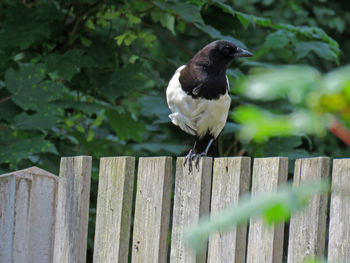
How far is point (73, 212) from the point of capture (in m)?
1.97

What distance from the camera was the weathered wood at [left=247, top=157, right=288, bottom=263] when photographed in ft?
4.80

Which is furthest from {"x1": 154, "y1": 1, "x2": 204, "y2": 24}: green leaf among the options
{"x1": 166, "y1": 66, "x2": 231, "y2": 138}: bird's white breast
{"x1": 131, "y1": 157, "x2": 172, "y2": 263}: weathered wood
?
{"x1": 131, "y1": 157, "x2": 172, "y2": 263}: weathered wood

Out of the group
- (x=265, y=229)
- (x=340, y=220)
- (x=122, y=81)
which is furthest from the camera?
(x=122, y=81)

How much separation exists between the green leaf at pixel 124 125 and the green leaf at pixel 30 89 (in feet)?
2.33

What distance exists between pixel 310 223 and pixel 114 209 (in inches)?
26.0

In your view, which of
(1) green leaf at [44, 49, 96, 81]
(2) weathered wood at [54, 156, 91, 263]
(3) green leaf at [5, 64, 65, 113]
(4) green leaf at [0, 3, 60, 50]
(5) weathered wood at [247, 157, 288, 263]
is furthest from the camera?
(4) green leaf at [0, 3, 60, 50]

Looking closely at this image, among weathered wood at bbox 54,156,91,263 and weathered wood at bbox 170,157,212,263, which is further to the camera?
weathered wood at bbox 54,156,91,263

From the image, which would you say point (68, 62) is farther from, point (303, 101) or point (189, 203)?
point (303, 101)

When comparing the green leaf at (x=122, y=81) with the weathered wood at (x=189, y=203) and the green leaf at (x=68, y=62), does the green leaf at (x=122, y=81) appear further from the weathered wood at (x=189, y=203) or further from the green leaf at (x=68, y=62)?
the weathered wood at (x=189, y=203)

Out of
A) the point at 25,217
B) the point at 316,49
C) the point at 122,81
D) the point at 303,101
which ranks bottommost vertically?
the point at 25,217

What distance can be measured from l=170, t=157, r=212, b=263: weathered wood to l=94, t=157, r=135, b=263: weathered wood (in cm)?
17

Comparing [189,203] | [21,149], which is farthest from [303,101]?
[21,149]

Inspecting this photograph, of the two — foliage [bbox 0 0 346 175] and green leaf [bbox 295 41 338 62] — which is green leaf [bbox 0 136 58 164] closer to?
foliage [bbox 0 0 346 175]

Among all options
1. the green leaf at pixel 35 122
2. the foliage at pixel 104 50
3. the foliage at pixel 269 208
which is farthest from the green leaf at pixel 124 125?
the foliage at pixel 269 208
